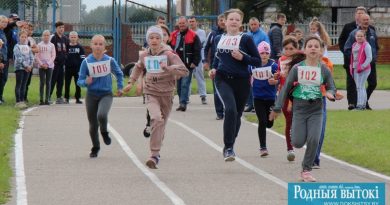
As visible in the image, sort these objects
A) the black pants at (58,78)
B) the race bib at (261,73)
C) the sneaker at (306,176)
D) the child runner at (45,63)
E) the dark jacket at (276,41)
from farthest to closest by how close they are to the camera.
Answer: the black pants at (58,78), the child runner at (45,63), the dark jacket at (276,41), the race bib at (261,73), the sneaker at (306,176)

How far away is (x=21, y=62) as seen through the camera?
2364 centimetres

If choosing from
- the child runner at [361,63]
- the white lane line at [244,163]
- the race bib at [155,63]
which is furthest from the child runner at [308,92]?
the child runner at [361,63]

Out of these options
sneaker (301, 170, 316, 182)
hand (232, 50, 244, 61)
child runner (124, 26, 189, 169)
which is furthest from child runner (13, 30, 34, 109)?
sneaker (301, 170, 316, 182)

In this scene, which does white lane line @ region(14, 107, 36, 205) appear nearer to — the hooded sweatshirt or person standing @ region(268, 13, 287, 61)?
the hooded sweatshirt

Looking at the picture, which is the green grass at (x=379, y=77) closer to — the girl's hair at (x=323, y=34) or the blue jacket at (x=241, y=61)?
the girl's hair at (x=323, y=34)

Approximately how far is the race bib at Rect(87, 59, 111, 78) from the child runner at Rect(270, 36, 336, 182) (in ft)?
10.2

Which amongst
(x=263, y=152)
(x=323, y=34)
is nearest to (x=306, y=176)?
(x=263, y=152)

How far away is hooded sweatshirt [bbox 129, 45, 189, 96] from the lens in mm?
14242

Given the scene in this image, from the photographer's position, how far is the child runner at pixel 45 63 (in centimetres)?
2447

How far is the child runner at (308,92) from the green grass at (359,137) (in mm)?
1460

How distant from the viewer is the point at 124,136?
17969 mm

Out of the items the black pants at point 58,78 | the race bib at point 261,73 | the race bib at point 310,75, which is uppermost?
the race bib at point 310,75

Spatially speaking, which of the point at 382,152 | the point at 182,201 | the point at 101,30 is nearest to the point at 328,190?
the point at 182,201

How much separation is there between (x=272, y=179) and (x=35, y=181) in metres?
2.75
